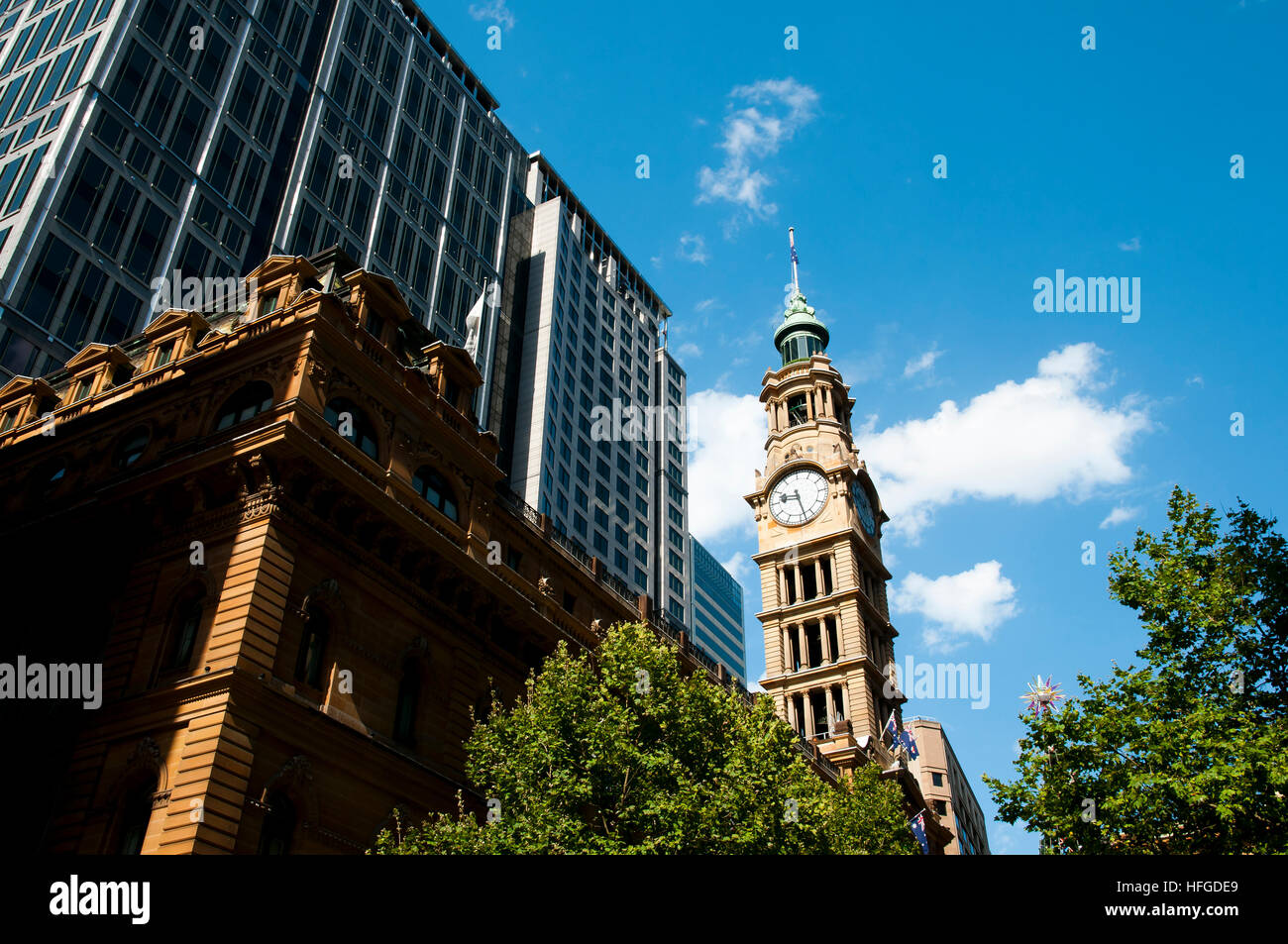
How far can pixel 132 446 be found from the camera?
31.0m

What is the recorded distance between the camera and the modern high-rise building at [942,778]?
4651 inches

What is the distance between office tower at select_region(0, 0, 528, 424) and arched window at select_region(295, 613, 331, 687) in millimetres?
36989

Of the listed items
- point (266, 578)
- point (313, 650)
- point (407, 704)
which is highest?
point (266, 578)

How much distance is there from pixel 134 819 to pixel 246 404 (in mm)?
11440

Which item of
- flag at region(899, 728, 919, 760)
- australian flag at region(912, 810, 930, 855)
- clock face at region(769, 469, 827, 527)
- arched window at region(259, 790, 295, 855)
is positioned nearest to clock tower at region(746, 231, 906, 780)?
clock face at region(769, 469, 827, 527)

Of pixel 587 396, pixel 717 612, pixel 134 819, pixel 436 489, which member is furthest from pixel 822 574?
pixel 717 612

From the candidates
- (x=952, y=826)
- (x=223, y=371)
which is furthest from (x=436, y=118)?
(x=952, y=826)

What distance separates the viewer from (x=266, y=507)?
83.3ft

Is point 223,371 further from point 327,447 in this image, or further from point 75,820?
point 75,820

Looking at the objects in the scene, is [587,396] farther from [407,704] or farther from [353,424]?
[407,704]

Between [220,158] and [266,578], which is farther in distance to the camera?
[220,158]

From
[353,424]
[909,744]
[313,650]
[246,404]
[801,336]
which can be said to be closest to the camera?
[313,650]

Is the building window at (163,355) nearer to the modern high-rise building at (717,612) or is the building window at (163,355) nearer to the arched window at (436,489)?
the arched window at (436,489)

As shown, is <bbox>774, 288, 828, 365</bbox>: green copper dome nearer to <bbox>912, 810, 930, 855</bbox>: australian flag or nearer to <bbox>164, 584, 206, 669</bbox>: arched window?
<bbox>912, 810, 930, 855</bbox>: australian flag
